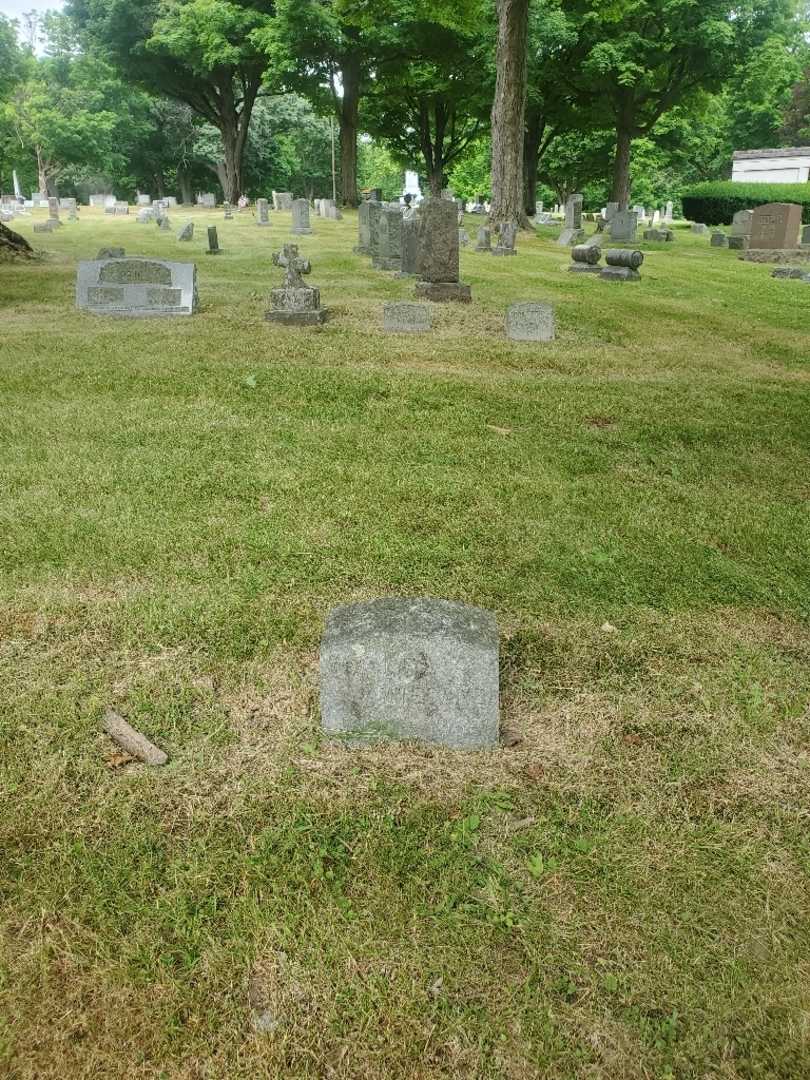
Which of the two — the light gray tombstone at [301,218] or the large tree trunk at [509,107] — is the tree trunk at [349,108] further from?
the large tree trunk at [509,107]

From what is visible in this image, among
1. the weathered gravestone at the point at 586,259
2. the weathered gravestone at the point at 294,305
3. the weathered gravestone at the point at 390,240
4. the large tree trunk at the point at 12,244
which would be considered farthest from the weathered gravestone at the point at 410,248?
the large tree trunk at the point at 12,244

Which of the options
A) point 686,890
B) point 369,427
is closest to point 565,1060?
point 686,890

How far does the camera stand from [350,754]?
2.99m

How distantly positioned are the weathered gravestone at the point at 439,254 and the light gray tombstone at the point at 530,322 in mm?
2766

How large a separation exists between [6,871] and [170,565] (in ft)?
7.03

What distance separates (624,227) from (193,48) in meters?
21.8

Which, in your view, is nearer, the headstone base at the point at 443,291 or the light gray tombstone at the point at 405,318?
the light gray tombstone at the point at 405,318

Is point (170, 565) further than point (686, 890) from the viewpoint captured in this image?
Yes

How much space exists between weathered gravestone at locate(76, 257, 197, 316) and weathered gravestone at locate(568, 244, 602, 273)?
940 cm

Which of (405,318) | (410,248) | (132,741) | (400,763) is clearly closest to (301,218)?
(410,248)

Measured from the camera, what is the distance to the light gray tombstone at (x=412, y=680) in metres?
2.95

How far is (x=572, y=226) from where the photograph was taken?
28328mm

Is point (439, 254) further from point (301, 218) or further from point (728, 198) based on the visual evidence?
point (728, 198)

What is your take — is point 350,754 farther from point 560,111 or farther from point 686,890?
point 560,111
